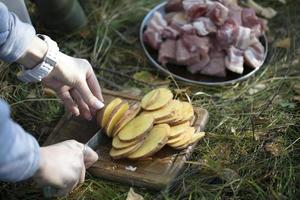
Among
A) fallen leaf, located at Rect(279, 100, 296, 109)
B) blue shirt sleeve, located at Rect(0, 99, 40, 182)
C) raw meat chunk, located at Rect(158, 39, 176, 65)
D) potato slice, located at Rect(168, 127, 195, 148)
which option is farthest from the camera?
raw meat chunk, located at Rect(158, 39, 176, 65)

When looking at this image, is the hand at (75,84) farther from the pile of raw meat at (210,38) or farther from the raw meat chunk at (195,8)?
the raw meat chunk at (195,8)

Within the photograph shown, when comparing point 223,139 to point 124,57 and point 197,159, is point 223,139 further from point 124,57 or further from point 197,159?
point 124,57

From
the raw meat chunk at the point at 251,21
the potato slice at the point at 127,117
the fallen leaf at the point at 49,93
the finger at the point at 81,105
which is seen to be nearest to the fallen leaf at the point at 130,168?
the potato slice at the point at 127,117

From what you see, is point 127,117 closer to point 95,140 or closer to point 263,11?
point 95,140

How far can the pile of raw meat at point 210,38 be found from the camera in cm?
232

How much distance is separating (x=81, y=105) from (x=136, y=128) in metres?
0.20

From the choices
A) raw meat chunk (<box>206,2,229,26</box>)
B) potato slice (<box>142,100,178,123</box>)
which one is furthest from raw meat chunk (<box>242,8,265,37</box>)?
potato slice (<box>142,100,178,123</box>)

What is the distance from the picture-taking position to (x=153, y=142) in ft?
5.94

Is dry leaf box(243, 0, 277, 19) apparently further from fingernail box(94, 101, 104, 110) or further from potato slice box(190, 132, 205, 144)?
fingernail box(94, 101, 104, 110)

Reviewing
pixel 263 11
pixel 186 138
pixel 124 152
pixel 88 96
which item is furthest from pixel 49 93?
pixel 263 11

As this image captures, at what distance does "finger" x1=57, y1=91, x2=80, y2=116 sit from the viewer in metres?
1.80

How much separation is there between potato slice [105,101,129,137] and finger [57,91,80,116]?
11 centimetres

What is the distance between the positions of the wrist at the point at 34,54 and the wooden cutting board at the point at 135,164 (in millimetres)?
327

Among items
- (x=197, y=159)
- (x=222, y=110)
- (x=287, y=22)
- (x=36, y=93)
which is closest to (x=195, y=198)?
(x=197, y=159)
